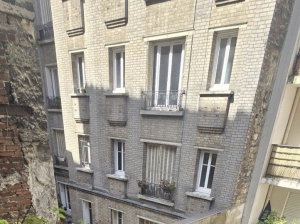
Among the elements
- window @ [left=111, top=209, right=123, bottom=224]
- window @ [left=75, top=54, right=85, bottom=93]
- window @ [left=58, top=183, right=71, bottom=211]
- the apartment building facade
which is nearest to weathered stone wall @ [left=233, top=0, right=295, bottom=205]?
the apartment building facade

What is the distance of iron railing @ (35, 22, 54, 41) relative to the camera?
24.2 feet

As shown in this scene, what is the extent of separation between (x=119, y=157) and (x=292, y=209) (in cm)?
668

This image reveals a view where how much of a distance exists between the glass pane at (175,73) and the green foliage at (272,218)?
5.23 meters

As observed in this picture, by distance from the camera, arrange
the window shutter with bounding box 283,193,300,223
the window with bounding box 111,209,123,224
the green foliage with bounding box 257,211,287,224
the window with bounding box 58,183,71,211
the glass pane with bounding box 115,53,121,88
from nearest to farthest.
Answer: the green foliage with bounding box 257,211,287,224, the window shutter with bounding box 283,193,300,223, the glass pane with bounding box 115,53,121,88, the window with bounding box 111,209,123,224, the window with bounding box 58,183,71,211

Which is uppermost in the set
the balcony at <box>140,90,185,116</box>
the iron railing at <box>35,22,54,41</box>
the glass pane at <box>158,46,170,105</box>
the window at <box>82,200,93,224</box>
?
the iron railing at <box>35,22,54,41</box>

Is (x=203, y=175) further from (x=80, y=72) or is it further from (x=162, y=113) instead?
(x=80, y=72)

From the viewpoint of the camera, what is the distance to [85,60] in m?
6.38

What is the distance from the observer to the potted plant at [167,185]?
5.53 metres

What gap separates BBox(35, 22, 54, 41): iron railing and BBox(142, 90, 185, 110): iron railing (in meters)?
5.52

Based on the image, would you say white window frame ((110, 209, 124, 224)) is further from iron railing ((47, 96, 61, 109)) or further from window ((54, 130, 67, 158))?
iron railing ((47, 96, 61, 109))

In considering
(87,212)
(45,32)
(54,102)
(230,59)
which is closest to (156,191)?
(87,212)

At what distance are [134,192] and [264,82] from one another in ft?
18.7

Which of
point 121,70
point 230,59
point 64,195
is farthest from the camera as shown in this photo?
point 64,195

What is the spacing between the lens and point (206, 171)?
5281 mm
